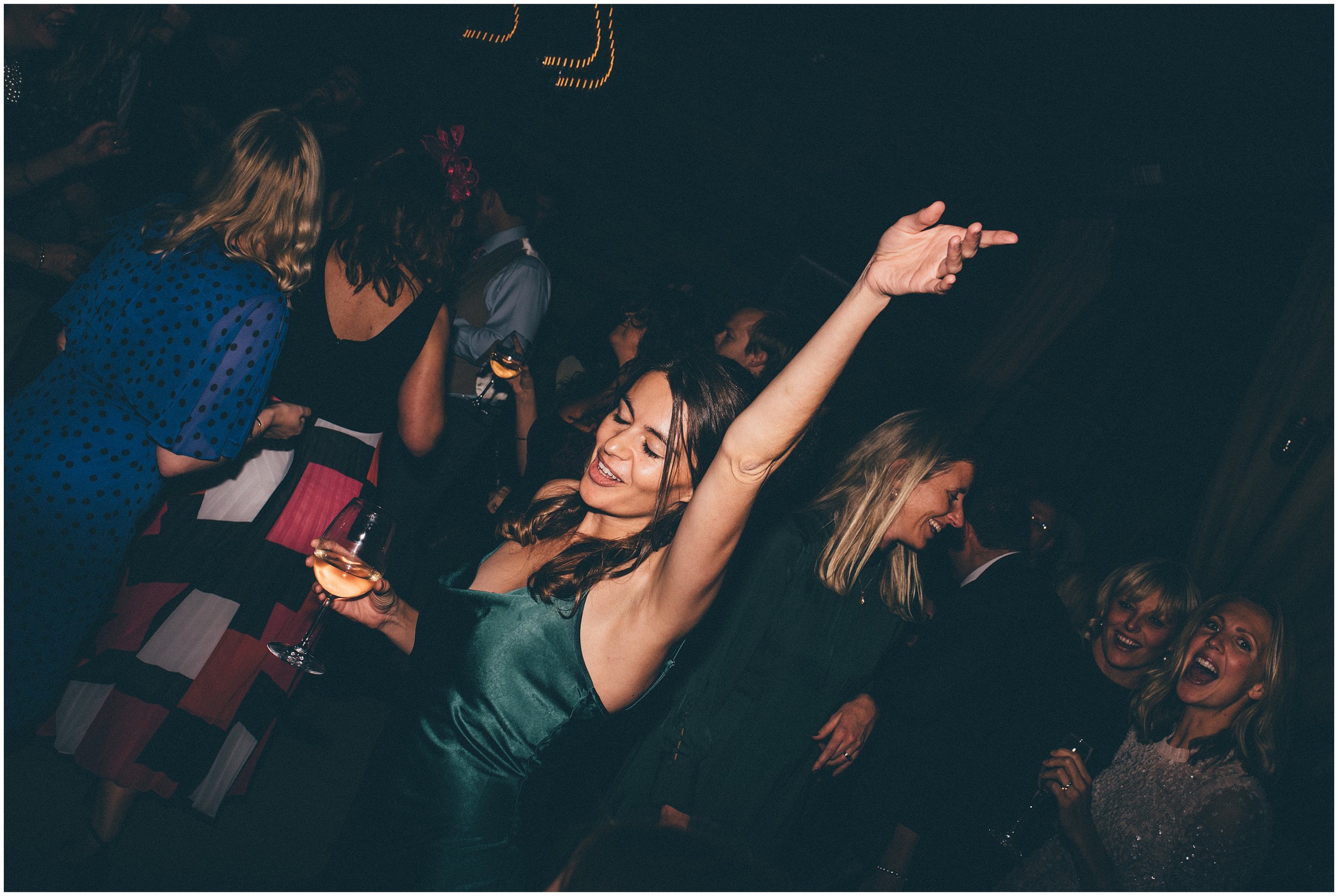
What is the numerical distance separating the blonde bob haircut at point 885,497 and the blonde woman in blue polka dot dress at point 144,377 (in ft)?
5.88

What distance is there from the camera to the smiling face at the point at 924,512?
2.40 m

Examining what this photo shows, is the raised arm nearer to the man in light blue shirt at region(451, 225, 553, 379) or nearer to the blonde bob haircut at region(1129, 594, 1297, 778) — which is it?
the man in light blue shirt at region(451, 225, 553, 379)

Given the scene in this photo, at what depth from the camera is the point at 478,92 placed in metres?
4.78

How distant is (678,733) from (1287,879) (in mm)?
2953

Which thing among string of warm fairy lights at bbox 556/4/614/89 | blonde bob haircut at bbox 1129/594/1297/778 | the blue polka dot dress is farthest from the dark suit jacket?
string of warm fairy lights at bbox 556/4/614/89

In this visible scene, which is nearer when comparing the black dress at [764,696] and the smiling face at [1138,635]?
the black dress at [764,696]

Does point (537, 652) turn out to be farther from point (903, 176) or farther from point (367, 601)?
point (903, 176)

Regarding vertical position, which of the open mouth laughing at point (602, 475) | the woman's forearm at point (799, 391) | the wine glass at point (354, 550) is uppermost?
the woman's forearm at point (799, 391)

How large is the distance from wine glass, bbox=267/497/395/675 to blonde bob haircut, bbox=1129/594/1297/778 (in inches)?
113

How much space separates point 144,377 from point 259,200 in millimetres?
513

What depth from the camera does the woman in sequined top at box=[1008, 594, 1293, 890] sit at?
7.57 feet

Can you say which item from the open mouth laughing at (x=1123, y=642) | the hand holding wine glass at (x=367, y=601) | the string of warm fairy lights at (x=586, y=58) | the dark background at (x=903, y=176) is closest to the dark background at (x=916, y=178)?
the dark background at (x=903, y=176)

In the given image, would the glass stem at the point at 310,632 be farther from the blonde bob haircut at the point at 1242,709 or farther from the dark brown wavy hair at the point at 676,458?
the blonde bob haircut at the point at 1242,709

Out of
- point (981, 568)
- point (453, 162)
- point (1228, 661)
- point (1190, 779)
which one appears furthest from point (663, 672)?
point (1228, 661)
